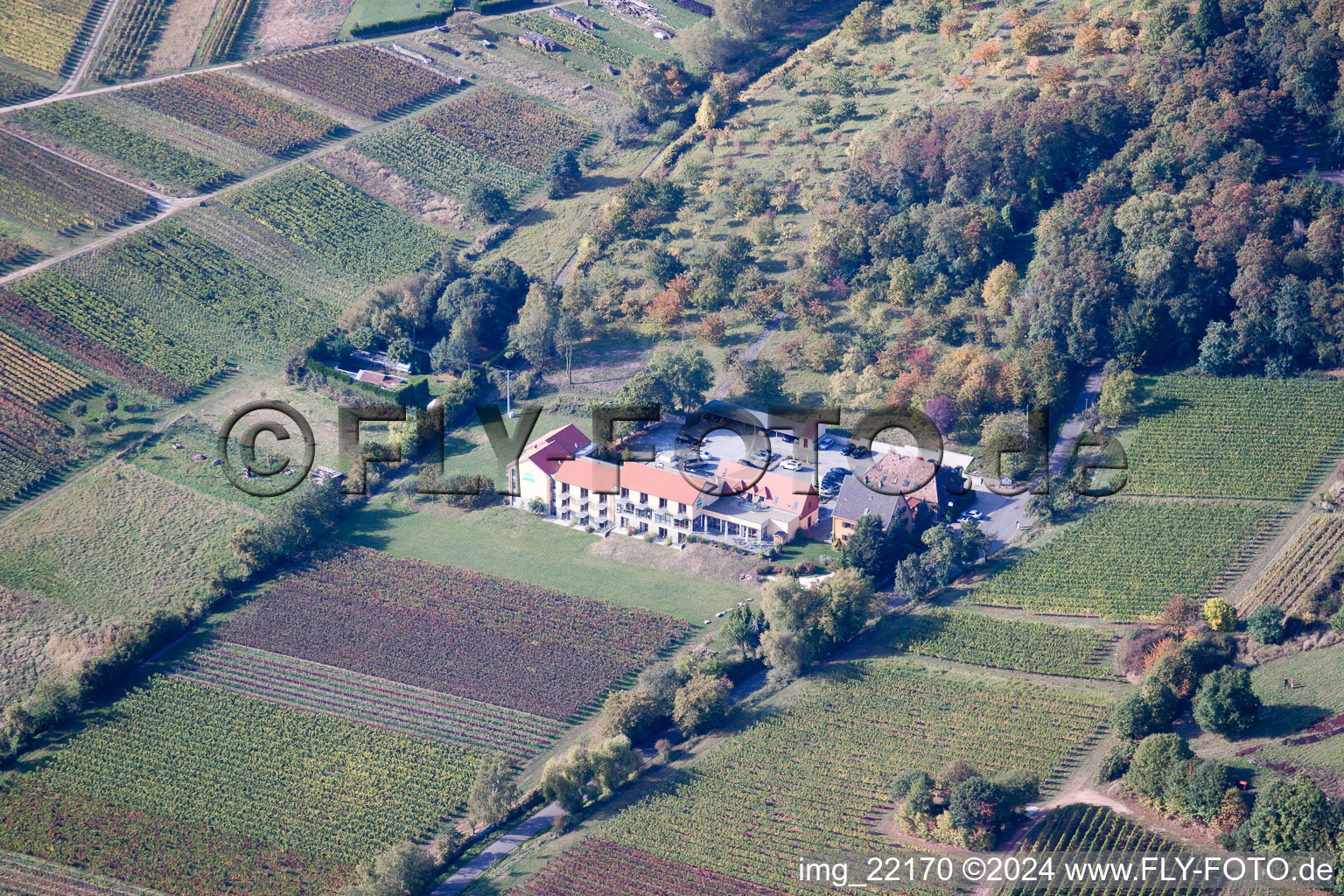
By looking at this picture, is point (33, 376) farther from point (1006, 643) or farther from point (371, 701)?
point (1006, 643)

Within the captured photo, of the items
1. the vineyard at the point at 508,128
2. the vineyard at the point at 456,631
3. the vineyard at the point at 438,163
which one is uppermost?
the vineyard at the point at 508,128

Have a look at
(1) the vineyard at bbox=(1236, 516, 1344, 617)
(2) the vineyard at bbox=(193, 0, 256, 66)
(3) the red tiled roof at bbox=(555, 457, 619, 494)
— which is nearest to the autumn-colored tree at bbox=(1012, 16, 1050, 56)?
(1) the vineyard at bbox=(1236, 516, 1344, 617)

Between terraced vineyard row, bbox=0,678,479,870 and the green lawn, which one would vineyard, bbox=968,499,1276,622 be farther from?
terraced vineyard row, bbox=0,678,479,870

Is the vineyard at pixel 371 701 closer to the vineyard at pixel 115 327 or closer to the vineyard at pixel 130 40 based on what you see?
the vineyard at pixel 115 327

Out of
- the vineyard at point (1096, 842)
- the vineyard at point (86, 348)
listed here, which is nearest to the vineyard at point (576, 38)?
the vineyard at point (86, 348)

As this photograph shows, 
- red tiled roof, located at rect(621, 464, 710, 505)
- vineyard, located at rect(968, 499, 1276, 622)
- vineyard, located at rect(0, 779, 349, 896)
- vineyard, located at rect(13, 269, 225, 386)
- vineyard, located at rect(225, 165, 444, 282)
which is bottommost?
vineyard, located at rect(0, 779, 349, 896)

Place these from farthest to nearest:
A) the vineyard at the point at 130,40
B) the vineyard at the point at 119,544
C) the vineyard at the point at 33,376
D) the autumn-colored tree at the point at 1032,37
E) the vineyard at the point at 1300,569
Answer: the vineyard at the point at 130,40
the autumn-colored tree at the point at 1032,37
the vineyard at the point at 33,376
the vineyard at the point at 119,544
the vineyard at the point at 1300,569

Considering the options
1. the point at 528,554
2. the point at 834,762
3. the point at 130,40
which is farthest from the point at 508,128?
the point at 834,762
